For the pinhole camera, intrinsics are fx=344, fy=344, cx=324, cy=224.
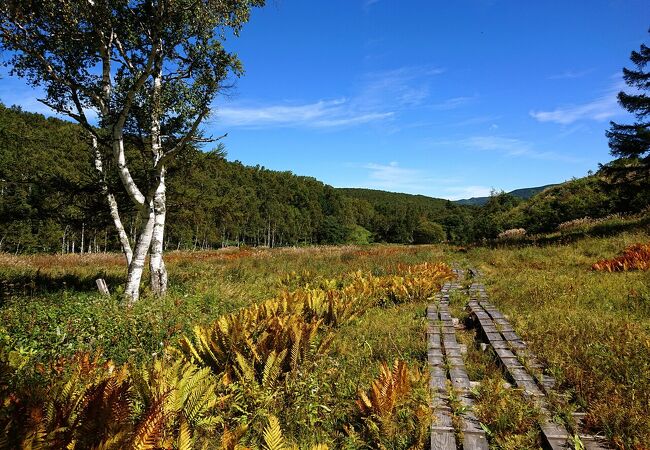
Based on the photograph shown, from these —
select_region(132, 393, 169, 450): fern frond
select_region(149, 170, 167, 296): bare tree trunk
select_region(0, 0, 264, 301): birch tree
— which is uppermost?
select_region(0, 0, 264, 301): birch tree

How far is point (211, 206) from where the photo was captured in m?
13.1

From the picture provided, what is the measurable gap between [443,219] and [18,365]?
113m

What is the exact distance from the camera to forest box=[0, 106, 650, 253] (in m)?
11.5

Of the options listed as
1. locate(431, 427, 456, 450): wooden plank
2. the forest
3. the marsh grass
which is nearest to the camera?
locate(431, 427, 456, 450): wooden plank

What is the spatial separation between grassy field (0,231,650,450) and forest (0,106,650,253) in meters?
4.55

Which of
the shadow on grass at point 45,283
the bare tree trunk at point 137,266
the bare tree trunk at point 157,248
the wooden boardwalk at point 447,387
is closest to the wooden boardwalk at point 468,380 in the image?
the wooden boardwalk at point 447,387

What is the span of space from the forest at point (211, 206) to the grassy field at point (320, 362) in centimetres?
455

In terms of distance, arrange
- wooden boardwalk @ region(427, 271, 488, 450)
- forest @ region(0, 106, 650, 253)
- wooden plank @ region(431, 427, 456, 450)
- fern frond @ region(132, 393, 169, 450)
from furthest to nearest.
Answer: forest @ region(0, 106, 650, 253)
wooden boardwalk @ region(427, 271, 488, 450)
wooden plank @ region(431, 427, 456, 450)
fern frond @ region(132, 393, 169, 450)

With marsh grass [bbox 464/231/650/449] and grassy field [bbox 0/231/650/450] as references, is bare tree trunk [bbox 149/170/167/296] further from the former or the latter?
marsh grass [bbox 464/231/650/449]

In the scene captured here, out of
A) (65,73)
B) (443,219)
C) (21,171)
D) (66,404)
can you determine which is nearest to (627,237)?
(66,404)

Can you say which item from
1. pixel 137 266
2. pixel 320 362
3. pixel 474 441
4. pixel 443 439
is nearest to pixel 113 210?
pixel 137 266

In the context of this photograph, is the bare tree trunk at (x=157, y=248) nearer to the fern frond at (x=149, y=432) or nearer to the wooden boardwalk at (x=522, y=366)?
the fern frond at (x=149, y=432)

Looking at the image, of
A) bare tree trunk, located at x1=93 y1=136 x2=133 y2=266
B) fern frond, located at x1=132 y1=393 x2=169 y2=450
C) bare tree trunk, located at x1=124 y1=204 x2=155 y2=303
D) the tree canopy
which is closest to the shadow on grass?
bare tree trunk, located at x1=93 y1=136 x2=133 y2=266

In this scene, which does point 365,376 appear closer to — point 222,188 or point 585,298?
point 585,298
